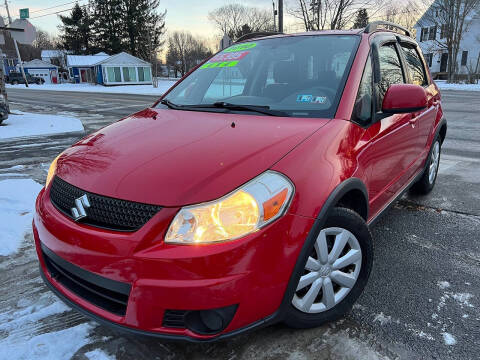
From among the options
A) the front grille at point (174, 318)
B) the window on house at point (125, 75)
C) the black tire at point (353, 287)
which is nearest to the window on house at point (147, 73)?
the window on house at point (125, 75)

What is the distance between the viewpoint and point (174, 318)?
1632 millimetres

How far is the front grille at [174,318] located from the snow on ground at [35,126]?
858cm

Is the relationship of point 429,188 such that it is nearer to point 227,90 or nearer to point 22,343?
point 227,90

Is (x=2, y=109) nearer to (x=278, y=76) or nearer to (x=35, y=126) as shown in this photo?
(x=35, y=126)

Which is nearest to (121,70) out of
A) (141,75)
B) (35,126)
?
(141,75)

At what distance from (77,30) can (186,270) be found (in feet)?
229

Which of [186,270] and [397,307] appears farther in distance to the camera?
A: [397,307]

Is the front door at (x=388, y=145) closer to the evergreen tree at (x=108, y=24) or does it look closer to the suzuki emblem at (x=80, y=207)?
the suzuki emblem at (x=80, y=207)

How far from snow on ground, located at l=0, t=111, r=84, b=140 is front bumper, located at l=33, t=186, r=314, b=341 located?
329 inches

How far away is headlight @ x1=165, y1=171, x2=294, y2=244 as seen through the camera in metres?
1.60

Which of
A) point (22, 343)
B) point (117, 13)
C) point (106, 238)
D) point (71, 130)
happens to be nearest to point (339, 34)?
point (106, 238)

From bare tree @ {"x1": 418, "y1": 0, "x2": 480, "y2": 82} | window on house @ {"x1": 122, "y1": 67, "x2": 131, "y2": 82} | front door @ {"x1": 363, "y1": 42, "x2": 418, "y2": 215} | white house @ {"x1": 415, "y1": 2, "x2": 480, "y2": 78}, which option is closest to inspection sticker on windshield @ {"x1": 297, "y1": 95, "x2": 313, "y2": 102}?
front door @ {"x1": 363, "y1": 42, "x2": 418, "y2": 215}

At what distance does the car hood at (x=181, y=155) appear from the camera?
1688 millimetres

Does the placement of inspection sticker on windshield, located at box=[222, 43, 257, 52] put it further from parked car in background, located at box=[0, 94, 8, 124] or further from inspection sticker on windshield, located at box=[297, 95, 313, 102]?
parked car in background, located at box=[0, 94, 8, 124]
